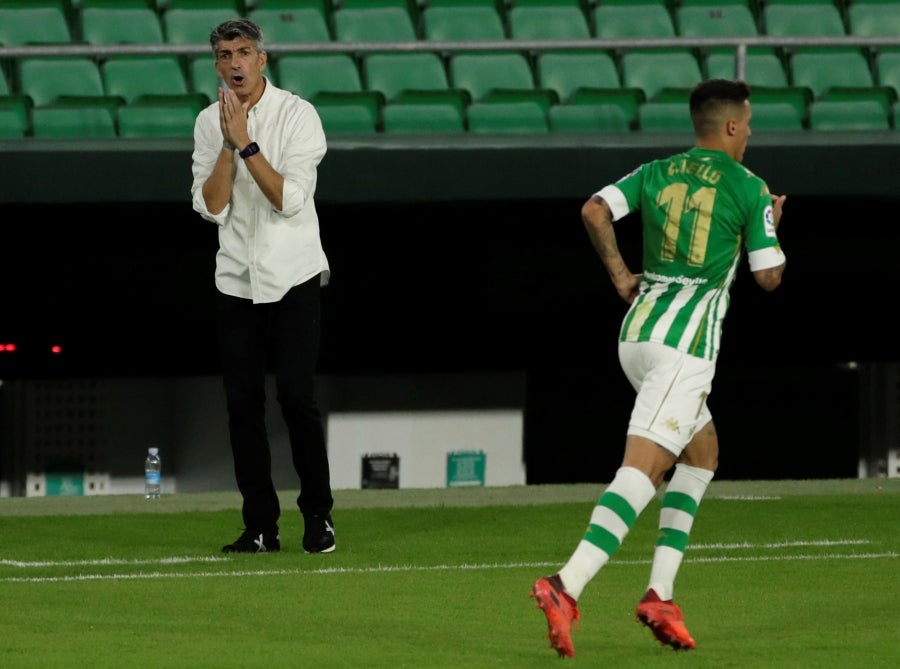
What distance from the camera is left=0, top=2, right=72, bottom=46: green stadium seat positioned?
467 inches

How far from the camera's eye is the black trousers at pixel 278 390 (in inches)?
258

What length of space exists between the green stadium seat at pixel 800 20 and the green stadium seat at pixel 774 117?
5.47ft

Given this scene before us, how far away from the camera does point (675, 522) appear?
4707 mm

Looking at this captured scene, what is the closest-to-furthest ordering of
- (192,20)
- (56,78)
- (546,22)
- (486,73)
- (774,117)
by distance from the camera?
(774,117) → (56,78) → (486,73) → (192,20) → (546,22)

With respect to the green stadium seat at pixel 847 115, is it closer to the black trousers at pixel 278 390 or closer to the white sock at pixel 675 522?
the black trousers at pixel 278 390

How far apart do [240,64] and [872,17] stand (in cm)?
782

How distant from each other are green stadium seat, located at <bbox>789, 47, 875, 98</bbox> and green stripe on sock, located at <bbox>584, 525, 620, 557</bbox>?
8288 millimetres

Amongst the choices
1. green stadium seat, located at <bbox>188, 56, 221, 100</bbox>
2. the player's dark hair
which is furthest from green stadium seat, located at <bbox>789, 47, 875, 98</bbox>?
the player's dark hair

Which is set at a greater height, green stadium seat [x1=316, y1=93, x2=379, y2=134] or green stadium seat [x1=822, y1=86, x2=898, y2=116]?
green stadium seat [x1=822, y1=86, x2=898, y2=116]

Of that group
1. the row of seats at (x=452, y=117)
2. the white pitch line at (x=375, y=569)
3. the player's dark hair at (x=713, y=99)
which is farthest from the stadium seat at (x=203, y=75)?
the player's dark hair at (x=713, y=99)

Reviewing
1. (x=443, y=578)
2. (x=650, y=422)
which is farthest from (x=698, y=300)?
(x=443, y=578)

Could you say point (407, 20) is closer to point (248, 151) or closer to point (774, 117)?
point (774, 117)

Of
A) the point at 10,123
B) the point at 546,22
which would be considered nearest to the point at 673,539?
the point at 10,123

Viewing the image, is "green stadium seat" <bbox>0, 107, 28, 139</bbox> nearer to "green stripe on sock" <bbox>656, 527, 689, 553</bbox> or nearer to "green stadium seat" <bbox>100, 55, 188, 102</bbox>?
"green stadium seat" <bbox>100, 55, 188, 102</bbox>
